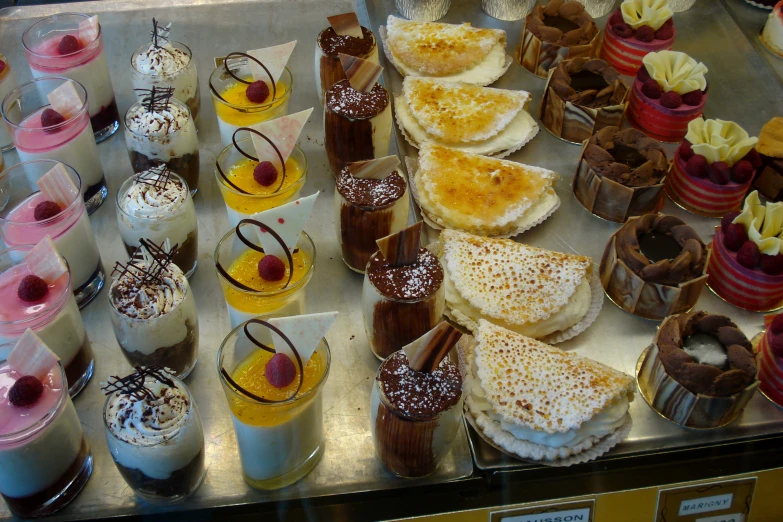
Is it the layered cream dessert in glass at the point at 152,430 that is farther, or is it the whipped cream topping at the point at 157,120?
the whipped cream topping at the point at 157,120

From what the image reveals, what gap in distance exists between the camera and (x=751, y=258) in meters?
2.15

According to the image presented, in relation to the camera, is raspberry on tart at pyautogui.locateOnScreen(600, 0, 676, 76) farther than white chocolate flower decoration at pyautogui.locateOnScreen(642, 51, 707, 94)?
Yes

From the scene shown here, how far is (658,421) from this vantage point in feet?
6.43

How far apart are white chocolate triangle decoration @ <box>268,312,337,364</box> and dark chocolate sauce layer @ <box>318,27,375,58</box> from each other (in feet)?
4.23

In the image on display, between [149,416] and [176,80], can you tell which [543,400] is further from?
[176,80]

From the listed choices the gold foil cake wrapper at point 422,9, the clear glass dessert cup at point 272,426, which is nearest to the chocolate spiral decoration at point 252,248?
the clear glass dessert cup at point 272,426

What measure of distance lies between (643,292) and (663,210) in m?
0.47

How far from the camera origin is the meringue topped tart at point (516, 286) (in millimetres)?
2125

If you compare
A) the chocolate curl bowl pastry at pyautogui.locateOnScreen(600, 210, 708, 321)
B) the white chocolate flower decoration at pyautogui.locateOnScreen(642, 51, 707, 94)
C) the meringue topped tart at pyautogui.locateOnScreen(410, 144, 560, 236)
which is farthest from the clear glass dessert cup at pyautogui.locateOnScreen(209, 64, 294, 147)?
the white chocolate flower decoration at pyautogui.locateOnScreen(642, 51, 707, 94)

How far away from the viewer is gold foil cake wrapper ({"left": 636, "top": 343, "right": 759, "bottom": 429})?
1.86 meters

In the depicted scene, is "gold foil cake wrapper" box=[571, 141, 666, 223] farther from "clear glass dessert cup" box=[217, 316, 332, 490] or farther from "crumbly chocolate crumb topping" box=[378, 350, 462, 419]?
"clear glass dessert cup" box=[217, 316, 332, 490]

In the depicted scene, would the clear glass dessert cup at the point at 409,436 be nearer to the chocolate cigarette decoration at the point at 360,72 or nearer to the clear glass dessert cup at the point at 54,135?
the chocolate cigarette decoration at the point at 360,72

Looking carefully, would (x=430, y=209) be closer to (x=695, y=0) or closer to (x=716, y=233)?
(x=716, y=233)

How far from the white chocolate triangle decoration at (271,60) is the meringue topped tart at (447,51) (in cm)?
54
